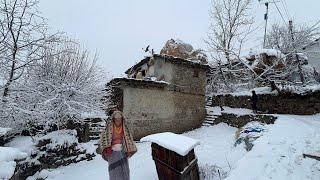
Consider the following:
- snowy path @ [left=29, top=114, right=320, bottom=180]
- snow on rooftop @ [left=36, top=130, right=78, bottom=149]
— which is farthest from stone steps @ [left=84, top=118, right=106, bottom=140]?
snow on rooftop @ [left=36, top=130, right=78, bottom=149]

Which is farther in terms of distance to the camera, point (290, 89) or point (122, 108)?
point (290, 89)

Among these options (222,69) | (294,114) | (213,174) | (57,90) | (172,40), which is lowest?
(213,174)

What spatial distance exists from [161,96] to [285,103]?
897cm

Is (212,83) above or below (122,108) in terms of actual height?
above

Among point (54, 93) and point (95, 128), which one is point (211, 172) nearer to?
point (54, 93)

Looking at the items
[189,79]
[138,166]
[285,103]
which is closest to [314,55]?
[285,103]

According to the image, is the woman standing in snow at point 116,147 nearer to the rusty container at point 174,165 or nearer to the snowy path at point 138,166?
the rusty container at point 174,165

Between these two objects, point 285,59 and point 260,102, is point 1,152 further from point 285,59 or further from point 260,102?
point 285,59

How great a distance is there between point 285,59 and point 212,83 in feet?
21.0

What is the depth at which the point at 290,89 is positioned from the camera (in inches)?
765

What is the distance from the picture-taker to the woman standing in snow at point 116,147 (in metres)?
5.77

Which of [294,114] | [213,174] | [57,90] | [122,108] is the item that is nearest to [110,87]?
[122,108]

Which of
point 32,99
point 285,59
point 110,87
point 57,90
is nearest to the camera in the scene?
point 32,99

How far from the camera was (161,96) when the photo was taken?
690 inches
